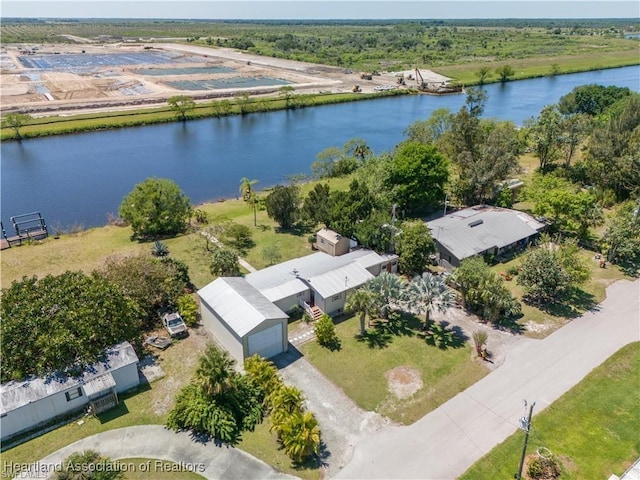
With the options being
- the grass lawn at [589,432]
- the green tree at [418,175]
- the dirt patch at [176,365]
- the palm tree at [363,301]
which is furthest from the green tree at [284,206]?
the grass lawn at [589,432]

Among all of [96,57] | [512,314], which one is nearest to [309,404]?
[512,314]

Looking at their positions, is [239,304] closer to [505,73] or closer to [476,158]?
[476,158]

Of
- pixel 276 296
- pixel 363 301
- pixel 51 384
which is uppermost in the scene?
pixel 363 301

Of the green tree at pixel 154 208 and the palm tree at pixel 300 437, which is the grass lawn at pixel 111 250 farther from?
the palm tree at pixel 300 437

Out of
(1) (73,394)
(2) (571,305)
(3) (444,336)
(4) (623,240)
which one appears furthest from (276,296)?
(4) (623,240)

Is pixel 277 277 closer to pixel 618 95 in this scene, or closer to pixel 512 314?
pixel 512 314

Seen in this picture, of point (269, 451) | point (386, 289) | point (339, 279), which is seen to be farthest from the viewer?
point (339, 279)

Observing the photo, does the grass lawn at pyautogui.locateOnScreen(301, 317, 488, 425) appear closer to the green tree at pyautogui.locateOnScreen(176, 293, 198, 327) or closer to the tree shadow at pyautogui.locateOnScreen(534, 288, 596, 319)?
the green tree at pyautogui.locateOnScreen(176, 293, 198, 327)

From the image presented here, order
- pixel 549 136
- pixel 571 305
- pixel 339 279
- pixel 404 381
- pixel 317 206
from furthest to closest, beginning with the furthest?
pixel 549 136
pixel 317 206
pixel 571 305
pixel 339 279
pixel 404 381
